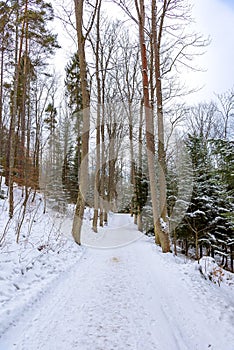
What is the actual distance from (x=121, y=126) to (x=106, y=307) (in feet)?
51.6

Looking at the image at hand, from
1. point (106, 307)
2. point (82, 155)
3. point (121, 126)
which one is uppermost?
point (121, 126)

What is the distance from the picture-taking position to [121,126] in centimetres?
1781

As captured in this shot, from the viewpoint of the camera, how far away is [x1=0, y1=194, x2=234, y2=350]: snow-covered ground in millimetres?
2293

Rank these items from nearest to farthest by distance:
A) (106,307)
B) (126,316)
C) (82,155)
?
(126,316)
(106,307)
(82,155)

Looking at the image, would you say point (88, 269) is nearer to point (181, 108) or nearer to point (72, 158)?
point (181, 108)

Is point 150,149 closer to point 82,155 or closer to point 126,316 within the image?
point 82,155

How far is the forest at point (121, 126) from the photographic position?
816 centimetres

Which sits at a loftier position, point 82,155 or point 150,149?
point 150,149

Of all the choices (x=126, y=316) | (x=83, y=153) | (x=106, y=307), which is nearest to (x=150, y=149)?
(x=83, y=153)

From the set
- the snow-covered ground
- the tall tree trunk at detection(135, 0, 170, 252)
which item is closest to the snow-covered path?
the snow-covered ground

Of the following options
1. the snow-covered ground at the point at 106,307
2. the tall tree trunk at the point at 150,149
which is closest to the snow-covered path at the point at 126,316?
the snow-covered ground at the point at 106,307

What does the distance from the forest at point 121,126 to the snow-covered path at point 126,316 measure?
187 centimetres

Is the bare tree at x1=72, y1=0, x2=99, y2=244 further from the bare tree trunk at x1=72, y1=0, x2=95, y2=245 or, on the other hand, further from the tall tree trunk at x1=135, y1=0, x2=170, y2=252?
the tall tree trunk at x1=135, y1=0, x2=170, y2=252

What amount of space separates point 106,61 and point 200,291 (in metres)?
13.7
